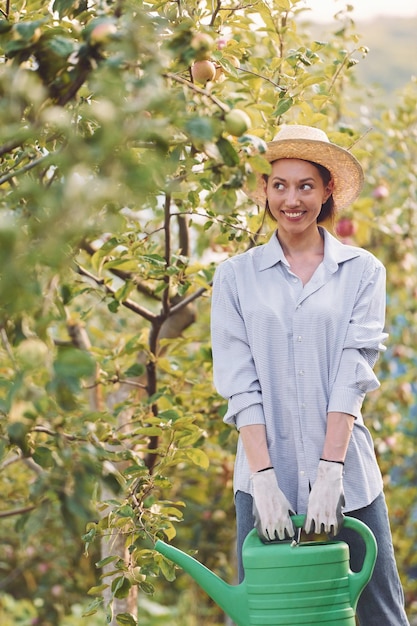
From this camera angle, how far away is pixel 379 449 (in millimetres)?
4219

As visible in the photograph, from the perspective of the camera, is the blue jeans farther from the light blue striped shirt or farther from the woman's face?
the woman's face

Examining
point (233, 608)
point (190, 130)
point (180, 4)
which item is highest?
point (180, 4)

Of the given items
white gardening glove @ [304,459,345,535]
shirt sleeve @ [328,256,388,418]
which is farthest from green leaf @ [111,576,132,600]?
shirt sleeve @ [328,256,388,418]

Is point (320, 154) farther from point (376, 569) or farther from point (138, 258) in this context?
point (376, 569)

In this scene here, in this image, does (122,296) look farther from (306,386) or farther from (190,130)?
(190,130)

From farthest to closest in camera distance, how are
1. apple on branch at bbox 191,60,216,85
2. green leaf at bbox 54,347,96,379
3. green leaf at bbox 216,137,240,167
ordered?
apple on branch at bbox 191,60,216,85
green leaf at bbox 216,137,240,167
green leaf at bbox 54,347,96,379

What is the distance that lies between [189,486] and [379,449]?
0.81 m

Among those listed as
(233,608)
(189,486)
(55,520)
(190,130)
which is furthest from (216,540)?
(190,130)

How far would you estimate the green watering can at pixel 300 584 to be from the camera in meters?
1.79

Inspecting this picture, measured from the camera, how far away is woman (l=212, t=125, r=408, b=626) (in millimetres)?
1950

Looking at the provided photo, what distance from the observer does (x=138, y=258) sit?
2234 mm

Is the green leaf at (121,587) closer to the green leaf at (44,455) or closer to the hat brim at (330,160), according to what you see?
the green leaf at (44,455)

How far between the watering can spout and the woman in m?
0.11

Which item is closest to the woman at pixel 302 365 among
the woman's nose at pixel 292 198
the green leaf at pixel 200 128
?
the woman's nose at pixel 292 198
